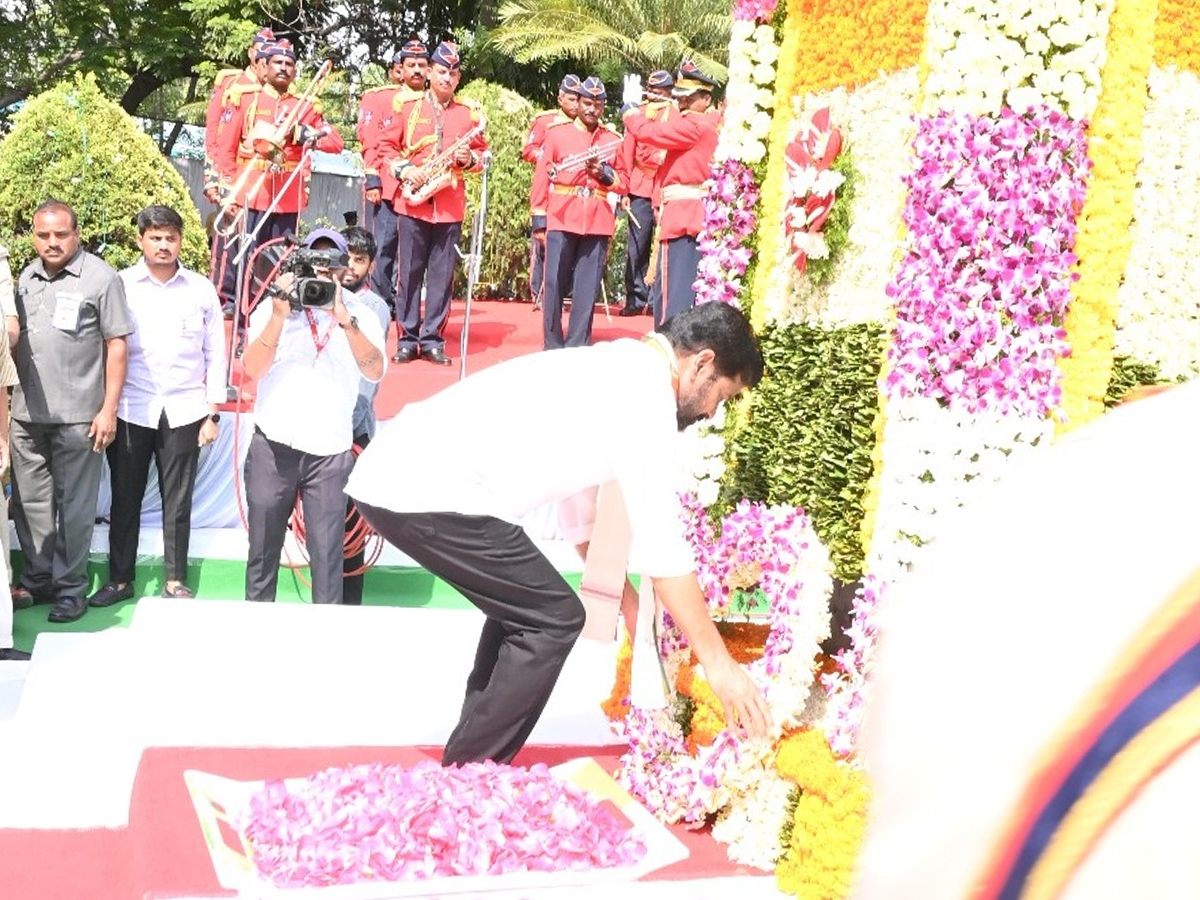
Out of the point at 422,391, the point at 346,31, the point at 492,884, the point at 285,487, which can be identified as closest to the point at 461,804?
the point at 492,884

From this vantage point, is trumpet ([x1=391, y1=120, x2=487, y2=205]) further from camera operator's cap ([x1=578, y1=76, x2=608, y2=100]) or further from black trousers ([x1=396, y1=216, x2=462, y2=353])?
camera operator's cap ([x1=578, y1=76, x2=608, y2=100])

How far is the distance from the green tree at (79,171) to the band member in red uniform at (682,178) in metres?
3.13

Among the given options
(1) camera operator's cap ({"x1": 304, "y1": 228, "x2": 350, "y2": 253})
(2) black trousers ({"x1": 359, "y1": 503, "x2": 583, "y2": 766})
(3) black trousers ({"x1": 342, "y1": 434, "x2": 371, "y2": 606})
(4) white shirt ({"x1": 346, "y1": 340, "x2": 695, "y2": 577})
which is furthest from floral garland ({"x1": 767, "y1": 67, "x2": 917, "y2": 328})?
(3) black trousers ({"x1": 342, "y1": 434, "x2": 371, "y2": 606})

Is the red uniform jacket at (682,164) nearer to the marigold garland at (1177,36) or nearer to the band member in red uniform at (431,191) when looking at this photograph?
the band member in red uniform at (431,191)

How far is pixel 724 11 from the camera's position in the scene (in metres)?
19.9

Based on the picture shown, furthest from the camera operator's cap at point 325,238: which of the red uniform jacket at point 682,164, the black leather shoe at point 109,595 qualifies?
the red uniform jacket at point 682,164

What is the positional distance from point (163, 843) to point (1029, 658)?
3072mm

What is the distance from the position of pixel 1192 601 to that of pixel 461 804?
291 centimetres

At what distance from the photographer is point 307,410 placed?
209 inches

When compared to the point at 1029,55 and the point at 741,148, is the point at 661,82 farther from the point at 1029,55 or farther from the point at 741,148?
the point at 1029,55

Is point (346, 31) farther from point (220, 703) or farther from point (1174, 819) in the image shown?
point (1174, 819)

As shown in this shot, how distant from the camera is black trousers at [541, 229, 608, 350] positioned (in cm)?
934

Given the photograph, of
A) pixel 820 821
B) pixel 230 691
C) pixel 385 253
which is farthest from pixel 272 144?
pixel 820 821

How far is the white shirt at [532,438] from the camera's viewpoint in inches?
137
